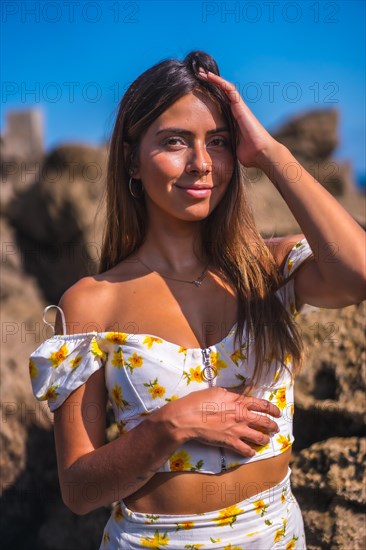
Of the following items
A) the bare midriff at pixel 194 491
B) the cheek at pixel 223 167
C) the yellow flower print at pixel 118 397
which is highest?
the cheek at pixel 223 167

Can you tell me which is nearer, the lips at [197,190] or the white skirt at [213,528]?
the white skirt at [213,528]

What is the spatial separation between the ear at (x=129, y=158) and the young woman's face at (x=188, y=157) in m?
0.10

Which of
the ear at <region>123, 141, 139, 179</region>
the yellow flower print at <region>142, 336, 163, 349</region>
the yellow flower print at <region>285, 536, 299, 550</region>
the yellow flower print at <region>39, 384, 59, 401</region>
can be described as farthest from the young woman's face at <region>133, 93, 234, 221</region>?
the yellow flower print at <region>285, 536, 299, 550</region>

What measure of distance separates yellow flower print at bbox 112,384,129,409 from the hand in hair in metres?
0.68

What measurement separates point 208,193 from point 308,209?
0.99ft

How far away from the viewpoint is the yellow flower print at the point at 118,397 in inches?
67.3

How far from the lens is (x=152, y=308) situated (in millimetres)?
1799

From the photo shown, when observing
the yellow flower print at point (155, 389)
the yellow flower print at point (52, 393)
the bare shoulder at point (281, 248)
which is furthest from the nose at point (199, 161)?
the yellow flower print at point (52, 393)

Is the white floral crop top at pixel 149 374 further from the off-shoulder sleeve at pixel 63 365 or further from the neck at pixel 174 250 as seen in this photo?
the neck at pixel 174 250

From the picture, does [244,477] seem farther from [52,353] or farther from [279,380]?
A: [52,353]

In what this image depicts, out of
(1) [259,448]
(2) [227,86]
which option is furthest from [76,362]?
(2) [227,86]

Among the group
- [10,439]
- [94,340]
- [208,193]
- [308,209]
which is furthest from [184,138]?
[10,439]

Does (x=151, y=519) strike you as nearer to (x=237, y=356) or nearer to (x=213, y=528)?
(x=213, y=528)

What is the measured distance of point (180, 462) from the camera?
166cm
